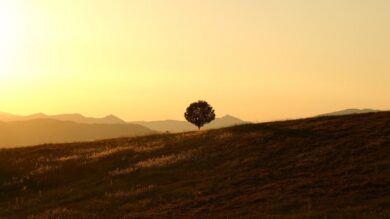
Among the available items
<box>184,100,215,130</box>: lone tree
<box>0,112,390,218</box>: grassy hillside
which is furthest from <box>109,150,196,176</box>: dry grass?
<box>184,100,215,130</box>: lone tree

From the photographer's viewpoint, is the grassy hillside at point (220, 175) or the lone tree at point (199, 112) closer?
the grassy hillside at point (220, 175)

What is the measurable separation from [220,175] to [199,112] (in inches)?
1627

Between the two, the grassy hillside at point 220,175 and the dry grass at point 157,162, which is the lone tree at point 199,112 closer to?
the grassy hillside at point 220,175

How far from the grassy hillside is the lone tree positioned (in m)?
21.0

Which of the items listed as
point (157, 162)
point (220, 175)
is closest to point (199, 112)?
point (157, 162)

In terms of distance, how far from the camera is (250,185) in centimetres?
3209

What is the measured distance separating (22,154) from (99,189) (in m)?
20.2

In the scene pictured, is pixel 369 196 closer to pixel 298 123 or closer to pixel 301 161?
pixel 301 161

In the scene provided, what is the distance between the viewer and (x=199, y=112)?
253 feet

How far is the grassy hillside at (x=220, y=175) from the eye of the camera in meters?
27.1

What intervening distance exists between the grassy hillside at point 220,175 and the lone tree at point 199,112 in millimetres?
20988

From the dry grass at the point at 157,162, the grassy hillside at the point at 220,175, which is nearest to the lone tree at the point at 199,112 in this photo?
the grassy hillside at the point at 220,175

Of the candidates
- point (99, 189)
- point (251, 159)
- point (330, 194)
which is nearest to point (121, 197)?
point (99, 189)

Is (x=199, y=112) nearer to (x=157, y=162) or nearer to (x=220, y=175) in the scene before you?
(x=157, y=162)
